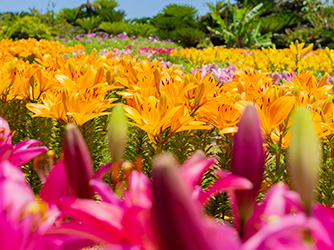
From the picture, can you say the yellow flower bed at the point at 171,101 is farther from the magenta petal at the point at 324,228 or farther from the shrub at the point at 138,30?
the shrub at the point at 138,30

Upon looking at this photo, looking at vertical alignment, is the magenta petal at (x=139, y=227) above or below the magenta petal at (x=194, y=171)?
below

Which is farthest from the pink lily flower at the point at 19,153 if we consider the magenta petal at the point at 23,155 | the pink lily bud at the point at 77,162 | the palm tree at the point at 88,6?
the palm tree at the point at 88,6

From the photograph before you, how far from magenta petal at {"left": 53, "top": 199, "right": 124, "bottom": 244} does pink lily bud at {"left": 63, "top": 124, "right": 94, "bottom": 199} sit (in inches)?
3.6

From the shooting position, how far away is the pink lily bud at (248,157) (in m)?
0.47

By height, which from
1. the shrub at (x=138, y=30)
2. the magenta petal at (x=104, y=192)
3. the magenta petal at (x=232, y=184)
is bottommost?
the magenta petal at (x=232, y=184)

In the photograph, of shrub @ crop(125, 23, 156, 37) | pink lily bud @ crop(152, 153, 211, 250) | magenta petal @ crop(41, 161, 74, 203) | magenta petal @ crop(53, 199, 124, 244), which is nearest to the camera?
pink lily bud @ crop(152, 153, 211, 250)

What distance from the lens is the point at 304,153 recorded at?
0.37 meters

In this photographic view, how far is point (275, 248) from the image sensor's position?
0.36 metres

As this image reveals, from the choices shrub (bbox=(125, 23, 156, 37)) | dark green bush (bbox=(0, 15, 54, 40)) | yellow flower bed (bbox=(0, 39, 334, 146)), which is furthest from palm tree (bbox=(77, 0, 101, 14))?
yellow flower bed (bbox=(0, 39, 334, 146))

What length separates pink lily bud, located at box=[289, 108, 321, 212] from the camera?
1.20 feet

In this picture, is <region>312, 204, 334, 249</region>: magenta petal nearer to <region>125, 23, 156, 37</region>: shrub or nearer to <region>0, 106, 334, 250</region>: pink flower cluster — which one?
<region>0, 106, 334, 250</region>: pink flower cluster

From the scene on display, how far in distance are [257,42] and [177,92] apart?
1999cm

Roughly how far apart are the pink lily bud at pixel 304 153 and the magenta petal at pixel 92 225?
0.20m

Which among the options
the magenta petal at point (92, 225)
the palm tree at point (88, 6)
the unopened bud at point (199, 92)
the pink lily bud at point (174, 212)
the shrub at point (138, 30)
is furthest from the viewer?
the palm tree at point (88, 6)
